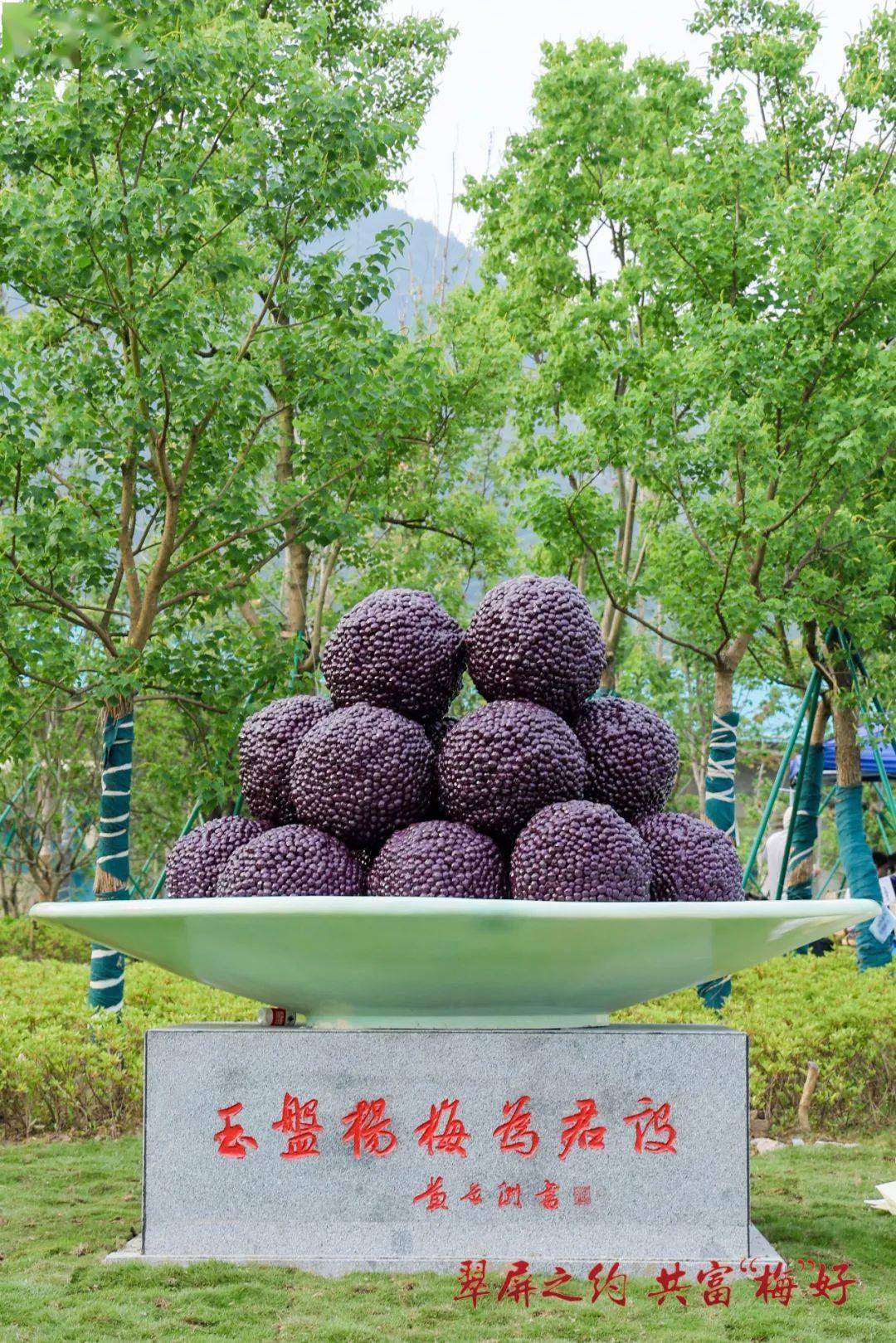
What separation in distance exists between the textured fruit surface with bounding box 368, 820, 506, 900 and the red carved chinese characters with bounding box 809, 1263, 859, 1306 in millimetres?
1019

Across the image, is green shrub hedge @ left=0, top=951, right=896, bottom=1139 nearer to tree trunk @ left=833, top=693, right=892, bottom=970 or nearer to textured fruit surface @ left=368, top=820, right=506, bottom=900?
tree trunk @ left=833, top=693, right=892, bottom=970

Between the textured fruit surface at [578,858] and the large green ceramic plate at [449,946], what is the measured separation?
12 cm

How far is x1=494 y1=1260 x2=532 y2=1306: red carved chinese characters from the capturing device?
2607 millimetres

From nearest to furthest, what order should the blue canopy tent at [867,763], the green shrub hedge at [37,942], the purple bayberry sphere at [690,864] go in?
the purple bayberry sphere at [690,864], the green shrub hedge at [37,942], the blue canopy tent at [867,763]

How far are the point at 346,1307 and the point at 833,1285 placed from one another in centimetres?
101

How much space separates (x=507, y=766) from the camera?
2816 mm

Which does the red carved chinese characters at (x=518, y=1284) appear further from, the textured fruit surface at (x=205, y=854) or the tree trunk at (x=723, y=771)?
the tree trunk at (x=723, y=771)

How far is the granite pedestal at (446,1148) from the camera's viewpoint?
2822 mm

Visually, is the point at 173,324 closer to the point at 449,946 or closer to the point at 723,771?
the point at 723,771

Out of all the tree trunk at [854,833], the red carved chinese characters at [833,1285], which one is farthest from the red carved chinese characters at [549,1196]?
the tree trunk at [854,833]

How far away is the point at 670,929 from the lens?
2.59 m

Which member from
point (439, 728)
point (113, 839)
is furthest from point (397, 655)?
point (113, 839)

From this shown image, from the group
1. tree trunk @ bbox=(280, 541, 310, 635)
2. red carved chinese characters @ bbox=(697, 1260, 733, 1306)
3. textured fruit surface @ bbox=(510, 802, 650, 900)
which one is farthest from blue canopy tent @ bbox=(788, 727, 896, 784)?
textured fruit surface @ bbox=(510, 802, 650, 900)

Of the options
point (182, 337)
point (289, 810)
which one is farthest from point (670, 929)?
point (182, 337)
